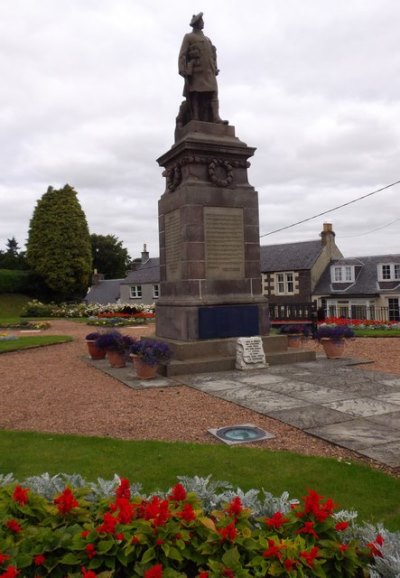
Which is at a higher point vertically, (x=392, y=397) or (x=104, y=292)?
(x=104, y=292)

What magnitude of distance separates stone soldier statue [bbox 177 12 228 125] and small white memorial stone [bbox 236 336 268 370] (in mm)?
5930

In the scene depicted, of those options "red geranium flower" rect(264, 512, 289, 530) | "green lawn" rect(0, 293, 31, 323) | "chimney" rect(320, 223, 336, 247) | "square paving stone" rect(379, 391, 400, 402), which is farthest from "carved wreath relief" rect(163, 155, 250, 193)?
"green lawn" rect(0, 293, 31, 323)

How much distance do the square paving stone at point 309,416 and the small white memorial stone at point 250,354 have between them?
346 cm

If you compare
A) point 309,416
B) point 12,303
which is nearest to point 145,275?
point 12,303

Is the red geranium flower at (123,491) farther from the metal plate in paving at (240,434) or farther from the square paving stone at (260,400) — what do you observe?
the square paving stone at (260,400)

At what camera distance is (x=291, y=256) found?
44594 mm

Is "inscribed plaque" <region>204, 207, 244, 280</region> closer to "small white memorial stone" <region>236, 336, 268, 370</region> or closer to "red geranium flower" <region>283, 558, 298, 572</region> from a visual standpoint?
"small white memorial stone" <region>236, 336, 268, 370</region>

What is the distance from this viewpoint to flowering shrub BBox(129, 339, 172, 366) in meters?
9.69

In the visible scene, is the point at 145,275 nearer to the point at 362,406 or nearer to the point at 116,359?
the point at 116,359

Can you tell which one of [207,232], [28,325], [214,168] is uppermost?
[214,168]

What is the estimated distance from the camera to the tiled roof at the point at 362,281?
40375 mm

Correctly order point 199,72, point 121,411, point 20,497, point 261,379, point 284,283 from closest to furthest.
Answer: point 20,497 → point 121,411 → point 261,379 → point 199,72 → point 284,283

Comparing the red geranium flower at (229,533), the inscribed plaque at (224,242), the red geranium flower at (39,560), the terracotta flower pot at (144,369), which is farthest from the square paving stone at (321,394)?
the red geranium flower at (39,560)

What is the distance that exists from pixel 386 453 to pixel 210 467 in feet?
6.53
